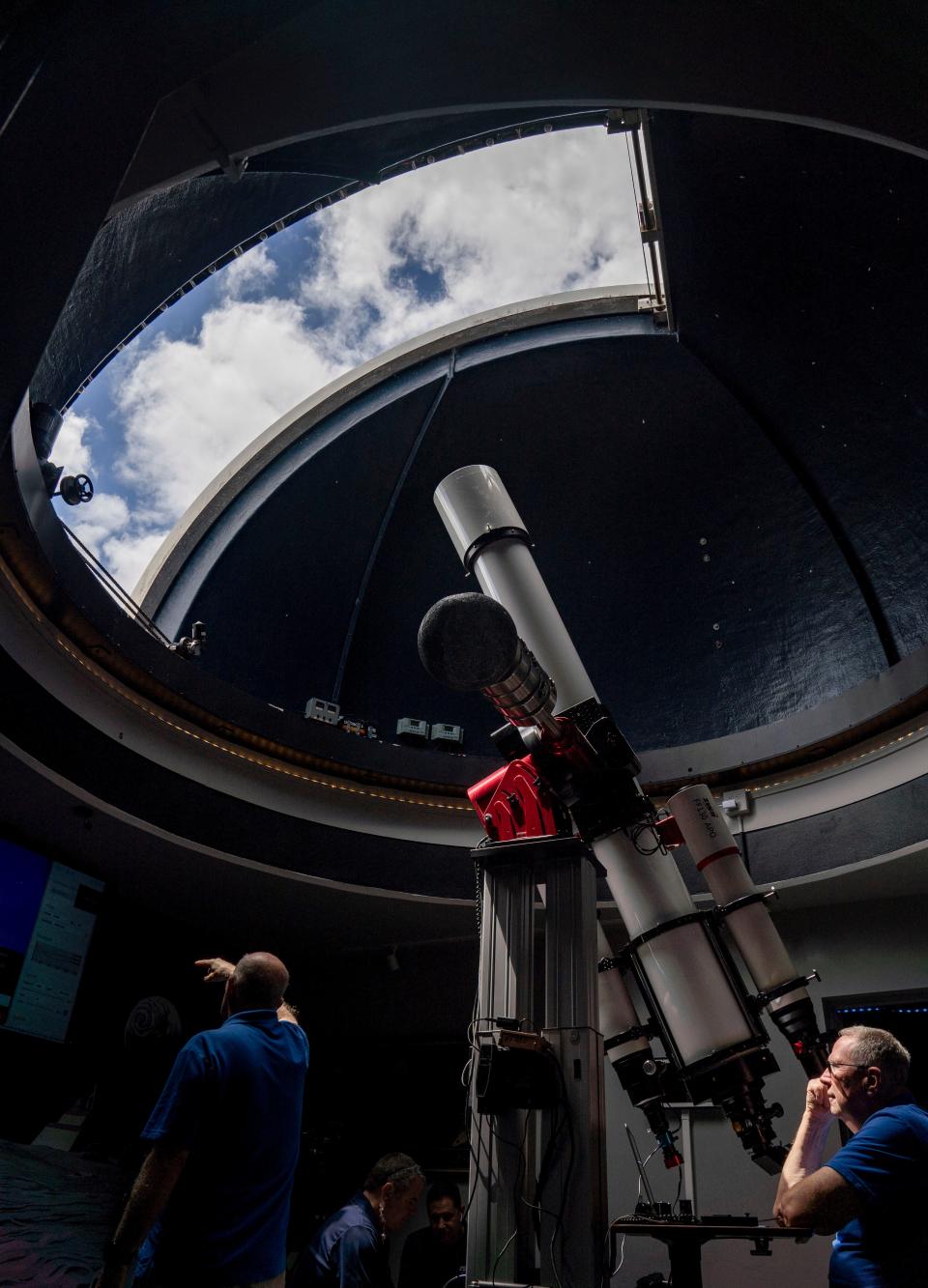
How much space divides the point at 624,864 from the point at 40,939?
526 centimetres

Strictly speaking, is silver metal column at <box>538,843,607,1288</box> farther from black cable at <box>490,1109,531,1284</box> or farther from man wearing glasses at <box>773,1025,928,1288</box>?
man wearing glasses at <box>773,1025,928,1288</box>

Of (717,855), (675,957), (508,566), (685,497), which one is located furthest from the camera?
(685,497)

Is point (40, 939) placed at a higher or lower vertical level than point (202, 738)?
lower

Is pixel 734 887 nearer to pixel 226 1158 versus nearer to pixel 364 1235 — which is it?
pixel 364 1235

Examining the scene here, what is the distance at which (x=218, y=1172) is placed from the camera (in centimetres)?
241

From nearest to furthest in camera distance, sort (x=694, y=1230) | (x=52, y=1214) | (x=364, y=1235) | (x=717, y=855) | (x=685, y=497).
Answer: (x=694, y=1230) < (x=364, y=1235) < (x=717, y=855) < (x=52, y=1214) < (x=685, y=497)

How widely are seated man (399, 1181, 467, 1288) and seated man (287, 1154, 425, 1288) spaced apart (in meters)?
1.61

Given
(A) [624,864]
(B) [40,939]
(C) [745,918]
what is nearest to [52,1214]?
(B) [40,939]

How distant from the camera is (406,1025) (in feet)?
29.6

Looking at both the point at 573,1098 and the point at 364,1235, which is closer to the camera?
the point at 573,1098

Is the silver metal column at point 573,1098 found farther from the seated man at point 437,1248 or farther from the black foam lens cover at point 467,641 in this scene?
the seated man at point 437,1248

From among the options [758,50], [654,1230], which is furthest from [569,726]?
[758,50]

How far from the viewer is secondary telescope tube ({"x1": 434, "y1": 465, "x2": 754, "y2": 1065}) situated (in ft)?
10.8

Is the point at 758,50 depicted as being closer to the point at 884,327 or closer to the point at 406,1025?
the point at 884,327
